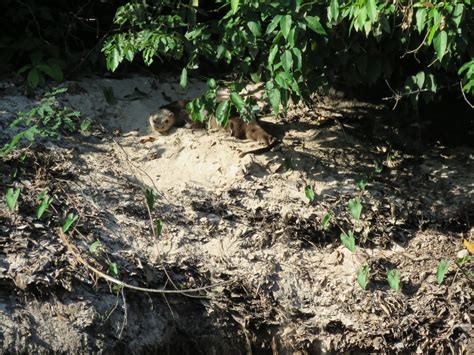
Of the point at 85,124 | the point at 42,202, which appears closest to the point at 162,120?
the point at 85,124

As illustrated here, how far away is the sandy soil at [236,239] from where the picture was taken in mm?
5590

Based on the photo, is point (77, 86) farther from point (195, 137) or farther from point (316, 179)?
point (316, 179)

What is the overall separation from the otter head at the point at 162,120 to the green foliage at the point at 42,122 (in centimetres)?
63

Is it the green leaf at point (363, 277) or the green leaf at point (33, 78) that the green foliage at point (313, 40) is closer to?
the green leaf at point (33, 78)

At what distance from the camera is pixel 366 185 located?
689cm

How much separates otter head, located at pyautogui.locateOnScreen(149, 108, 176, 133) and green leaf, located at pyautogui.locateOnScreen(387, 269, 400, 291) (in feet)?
7.26

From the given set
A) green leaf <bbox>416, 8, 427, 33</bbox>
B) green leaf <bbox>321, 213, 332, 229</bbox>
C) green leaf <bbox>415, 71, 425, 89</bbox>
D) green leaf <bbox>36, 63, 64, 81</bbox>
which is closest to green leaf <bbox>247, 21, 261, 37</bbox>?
green leaf <bbox>416, 8, 427, 33</bbox>

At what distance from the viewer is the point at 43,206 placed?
5.82 meters

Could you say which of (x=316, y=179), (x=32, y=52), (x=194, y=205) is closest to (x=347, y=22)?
(x=316, y=179)

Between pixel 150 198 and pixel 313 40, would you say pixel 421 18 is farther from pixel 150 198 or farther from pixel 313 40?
pixel 150 198

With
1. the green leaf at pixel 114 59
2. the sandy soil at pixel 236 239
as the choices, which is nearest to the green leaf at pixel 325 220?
the sandy soil at pixel 236 239

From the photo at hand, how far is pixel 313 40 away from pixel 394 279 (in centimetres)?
179

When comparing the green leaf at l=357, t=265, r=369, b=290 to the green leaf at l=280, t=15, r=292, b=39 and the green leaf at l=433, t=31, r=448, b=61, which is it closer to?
the green leaf at l=433, t=31, r=448, b=61

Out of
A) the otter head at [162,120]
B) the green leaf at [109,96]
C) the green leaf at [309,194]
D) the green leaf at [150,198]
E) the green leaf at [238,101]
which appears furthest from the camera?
the green leaf at [109,96]
